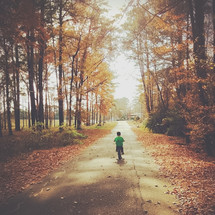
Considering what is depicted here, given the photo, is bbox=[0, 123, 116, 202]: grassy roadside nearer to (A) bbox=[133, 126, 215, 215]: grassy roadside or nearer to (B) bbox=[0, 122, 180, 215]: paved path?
(B) bbox=[0, 122, 180, 215]: paved path

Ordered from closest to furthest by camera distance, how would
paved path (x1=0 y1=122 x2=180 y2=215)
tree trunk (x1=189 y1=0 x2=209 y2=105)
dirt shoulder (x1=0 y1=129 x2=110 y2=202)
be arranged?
1. paved path (x1=0 y1=122 x2=180 y2=215)
2. dirt shoulder (x1=0 y1=129 x2=110 y2=202)
3. tree trunk (x1=189 y1=0 x2=209 y2=105)

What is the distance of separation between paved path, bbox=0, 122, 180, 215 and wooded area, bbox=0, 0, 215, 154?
479 cm

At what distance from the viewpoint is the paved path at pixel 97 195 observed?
11.6 ft

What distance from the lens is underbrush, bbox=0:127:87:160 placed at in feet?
31.4

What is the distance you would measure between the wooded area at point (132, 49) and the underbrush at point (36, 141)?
1.08m

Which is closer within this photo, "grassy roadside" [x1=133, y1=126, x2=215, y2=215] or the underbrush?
"grassy roadside" [x1=133, y1=126, x2=215, y2=215]

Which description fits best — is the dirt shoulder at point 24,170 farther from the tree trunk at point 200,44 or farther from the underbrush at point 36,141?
the tree trunk at point 200,44

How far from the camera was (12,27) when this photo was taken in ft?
19.2

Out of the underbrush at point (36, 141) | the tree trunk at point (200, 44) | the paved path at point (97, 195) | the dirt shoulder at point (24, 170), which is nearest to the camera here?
the paved path at point (97, 195)

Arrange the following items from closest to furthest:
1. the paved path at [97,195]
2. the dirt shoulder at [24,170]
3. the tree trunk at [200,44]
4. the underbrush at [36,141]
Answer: the paved path at [97,195]
the dirt shoulder at [24,170]
the tree trunk at [200,44]
the underbrush at [36,141]

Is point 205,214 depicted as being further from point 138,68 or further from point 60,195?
point 138,68

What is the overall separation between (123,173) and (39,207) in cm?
309

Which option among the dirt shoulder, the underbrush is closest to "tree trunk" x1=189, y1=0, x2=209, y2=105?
the dirt shoulder

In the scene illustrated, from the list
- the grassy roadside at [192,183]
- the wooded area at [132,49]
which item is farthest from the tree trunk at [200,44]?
the grassy roadside at [192,183]
